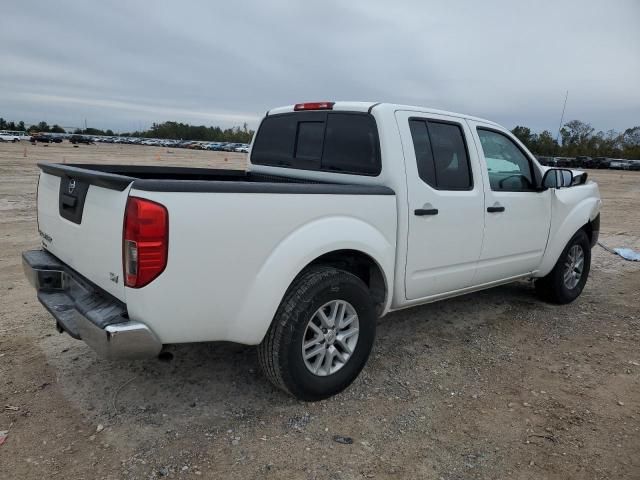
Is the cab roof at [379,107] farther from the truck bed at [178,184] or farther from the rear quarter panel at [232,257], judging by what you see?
the rear quarter panel at [232,257]

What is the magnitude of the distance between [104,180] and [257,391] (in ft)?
5.47

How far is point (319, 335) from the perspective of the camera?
3148 millimetres

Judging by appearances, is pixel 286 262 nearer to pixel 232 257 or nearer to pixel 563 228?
pixel 232 257

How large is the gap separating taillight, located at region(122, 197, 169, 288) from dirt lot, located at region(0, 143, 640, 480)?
990mm

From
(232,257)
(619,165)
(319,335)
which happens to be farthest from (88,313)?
(619,165)

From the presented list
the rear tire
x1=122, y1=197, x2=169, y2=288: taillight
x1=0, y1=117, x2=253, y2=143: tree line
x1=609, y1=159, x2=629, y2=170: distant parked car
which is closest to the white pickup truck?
x1=122, y1=197, x2=169, y2=288: taillight

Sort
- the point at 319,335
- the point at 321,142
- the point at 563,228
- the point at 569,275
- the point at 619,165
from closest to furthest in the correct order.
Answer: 1. the point at 319,335
2. the point at 321,142
3. the point at 563,228
4. the point at 569,275
5. the point at 619,165

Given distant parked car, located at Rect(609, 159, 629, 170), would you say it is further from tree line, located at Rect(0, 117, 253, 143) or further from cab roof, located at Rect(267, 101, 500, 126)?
tree line, located at Rect(0, 117, 253, 143)

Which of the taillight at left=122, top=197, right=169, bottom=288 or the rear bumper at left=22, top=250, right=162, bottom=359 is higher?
the taillight at left=122, top=197, right=169, bottom=288

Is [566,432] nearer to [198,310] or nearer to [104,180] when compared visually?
[198,310]

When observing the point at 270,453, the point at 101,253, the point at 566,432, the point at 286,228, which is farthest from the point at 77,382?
the point at 566,432

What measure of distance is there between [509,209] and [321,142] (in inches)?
68.9

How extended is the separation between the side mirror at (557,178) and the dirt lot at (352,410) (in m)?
1.38

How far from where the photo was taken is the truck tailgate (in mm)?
2562
